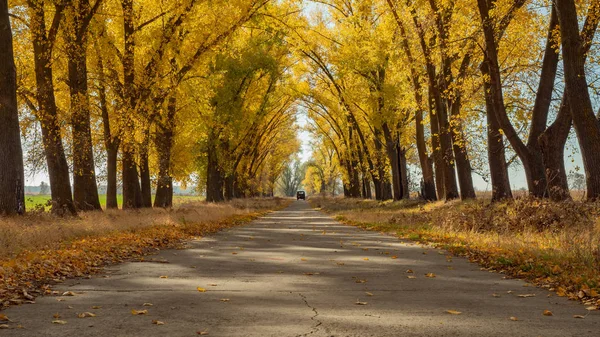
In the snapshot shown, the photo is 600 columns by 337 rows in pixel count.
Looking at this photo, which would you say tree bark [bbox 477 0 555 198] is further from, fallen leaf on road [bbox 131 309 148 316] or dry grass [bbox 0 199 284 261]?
fallen leaf on road [bbox 131 309 148 316]

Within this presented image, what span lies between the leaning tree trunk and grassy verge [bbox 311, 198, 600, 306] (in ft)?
5.05

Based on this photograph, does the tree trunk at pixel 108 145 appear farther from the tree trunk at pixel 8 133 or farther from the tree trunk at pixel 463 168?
the tree trunk at pixel 463 168

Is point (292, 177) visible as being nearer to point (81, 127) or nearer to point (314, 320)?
point (81, 127)

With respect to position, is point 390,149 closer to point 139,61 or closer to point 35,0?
point 139,61

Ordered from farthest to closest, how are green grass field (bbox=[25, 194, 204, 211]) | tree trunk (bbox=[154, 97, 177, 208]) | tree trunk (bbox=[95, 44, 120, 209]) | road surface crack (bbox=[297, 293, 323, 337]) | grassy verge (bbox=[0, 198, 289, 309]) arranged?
tree trunk (bbox=[154, 97, 177, 208])
tree trunk (bbox=[95, 44, 120, 209])
green grass field (bbox=[25, 194, 204, 211])
grassy verge (bbox=[0, 198, 289, 309])
road surface crack (bbox=[297, 293, 323, 337])

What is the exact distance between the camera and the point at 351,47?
30.9 meters

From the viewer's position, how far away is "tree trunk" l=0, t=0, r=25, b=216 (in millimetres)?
15078

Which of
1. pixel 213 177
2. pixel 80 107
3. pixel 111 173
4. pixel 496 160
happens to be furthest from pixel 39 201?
pixel 496 160

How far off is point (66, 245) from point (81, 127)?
394 inches

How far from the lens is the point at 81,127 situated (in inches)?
808

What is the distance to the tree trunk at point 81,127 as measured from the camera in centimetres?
1970

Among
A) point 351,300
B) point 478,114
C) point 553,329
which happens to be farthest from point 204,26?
point 553,329

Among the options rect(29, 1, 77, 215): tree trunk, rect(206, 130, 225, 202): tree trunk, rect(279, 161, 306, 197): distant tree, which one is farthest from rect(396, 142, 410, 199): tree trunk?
rect(279, 161, 306, 197): distant tree

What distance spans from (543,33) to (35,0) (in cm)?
1665
